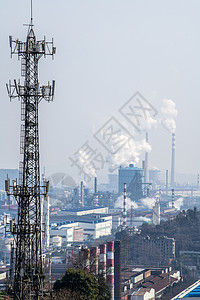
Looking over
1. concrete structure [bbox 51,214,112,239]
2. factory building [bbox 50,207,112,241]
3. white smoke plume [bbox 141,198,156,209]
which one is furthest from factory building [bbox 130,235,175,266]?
white smoke plume [bbox 141,198,156,209]

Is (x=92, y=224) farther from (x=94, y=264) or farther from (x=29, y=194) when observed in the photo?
(x=29, y=194)

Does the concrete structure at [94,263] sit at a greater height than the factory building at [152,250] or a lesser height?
greater

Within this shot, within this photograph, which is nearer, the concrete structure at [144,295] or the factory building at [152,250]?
the concrete structure at [144,295]

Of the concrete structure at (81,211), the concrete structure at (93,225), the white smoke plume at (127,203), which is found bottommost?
the concrete structure at (93,225)

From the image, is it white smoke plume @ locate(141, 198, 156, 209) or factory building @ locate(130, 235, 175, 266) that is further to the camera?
white smoke plume @ locate(141, 198, 156, 209)

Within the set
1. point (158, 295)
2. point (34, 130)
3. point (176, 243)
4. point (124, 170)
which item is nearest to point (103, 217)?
point (176, 243)

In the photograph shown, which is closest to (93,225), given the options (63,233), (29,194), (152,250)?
(63,233)

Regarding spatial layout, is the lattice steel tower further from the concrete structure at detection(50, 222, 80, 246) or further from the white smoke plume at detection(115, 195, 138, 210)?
the white smoke plume at detection(115, 195, 138, 210)

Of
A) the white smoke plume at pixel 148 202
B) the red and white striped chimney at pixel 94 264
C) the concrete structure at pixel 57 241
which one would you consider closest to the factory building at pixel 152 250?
the concrete structure at pixel 57 241

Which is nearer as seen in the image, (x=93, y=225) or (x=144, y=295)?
(x=144, y=295)

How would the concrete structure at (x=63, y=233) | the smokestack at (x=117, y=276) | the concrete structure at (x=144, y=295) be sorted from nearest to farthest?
1. the smokestack at (x=117, y=276)
2. the concrete structure at (x=144, y=295)
3. the concrete structure at (x=63, y=233)

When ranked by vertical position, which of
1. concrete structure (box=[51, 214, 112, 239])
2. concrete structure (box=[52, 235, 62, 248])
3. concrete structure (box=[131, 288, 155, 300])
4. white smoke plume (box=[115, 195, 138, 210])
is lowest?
concrete structure (box=[131, 288, 155, 300])

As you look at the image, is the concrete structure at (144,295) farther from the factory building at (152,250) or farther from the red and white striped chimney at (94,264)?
the factory building at (152,250)

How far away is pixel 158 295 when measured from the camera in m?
34.4
